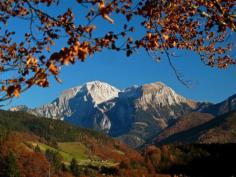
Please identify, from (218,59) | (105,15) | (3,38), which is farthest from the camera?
(218,59)

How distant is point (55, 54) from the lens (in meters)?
10.0

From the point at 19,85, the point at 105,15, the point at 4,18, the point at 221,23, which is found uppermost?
the point at 4,18

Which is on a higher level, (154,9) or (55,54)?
(154,9)

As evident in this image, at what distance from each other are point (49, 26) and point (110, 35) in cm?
419

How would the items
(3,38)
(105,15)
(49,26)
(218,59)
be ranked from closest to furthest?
(105,15) → (49,26) → (3,38) → (218,59)

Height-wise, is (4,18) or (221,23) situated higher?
(4,18)

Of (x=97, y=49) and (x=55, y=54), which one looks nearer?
(x=55, y=54)

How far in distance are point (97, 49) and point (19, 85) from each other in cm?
330

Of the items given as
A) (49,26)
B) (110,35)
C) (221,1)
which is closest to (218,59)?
(221,1)

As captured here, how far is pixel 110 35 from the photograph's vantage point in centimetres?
1277

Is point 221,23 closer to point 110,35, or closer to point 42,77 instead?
point 110,35

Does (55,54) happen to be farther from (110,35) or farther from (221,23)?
(221,23)

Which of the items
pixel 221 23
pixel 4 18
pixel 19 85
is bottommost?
pixel 19 85

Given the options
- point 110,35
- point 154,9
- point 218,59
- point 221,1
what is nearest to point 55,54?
point 110,35
